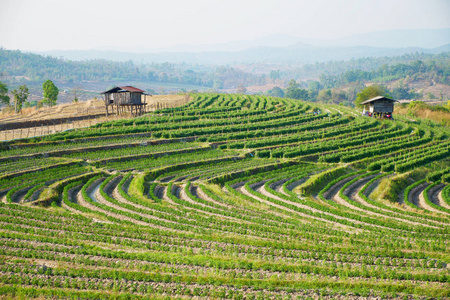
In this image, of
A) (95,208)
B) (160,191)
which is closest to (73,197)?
(95,208)

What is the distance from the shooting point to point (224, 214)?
91.3 feet

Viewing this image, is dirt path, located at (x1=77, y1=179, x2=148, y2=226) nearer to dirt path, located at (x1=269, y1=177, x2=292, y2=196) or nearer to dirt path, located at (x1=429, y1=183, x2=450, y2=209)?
dirt path, located at (x1=269, y1=177, x2=292, y2=196)

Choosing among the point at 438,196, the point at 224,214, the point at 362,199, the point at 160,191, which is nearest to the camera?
the point at 224,214

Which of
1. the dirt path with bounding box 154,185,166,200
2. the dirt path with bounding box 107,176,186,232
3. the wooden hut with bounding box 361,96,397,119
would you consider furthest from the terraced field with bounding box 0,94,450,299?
the wooden hut with bounding box 361,96,397,119

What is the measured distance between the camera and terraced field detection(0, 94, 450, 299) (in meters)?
18.6

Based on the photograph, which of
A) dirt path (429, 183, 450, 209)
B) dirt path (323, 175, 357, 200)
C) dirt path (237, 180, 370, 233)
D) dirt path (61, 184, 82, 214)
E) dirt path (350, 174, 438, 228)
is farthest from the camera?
dirt path (323, 175, 357, 200)

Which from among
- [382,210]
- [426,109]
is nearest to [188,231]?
[382,210]

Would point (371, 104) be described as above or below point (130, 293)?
above

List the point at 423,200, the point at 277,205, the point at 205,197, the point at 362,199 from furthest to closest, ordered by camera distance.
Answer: the point at 423,200 → the point at 362,199 → the point at 205,197 → the point at 277,205

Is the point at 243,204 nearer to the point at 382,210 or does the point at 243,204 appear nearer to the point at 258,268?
the point at 382,210

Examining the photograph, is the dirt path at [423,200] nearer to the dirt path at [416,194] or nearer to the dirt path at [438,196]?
the dirt path at [416,194]

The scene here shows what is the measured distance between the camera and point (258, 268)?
19781 millimetres

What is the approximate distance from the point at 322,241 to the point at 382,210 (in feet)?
28.4

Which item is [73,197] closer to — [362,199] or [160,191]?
[160,191]
